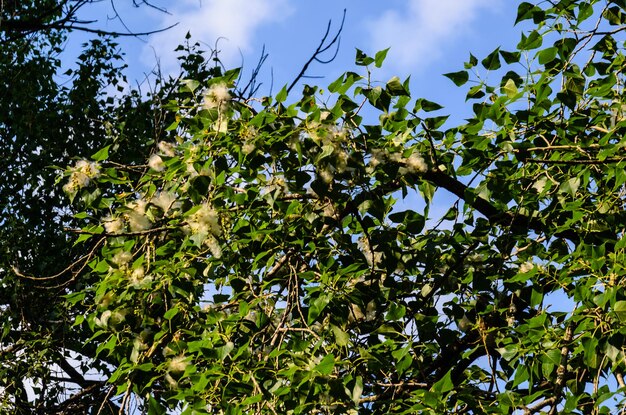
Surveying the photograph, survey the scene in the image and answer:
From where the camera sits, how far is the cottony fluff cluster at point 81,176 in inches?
120

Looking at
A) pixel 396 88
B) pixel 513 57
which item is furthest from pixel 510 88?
pixel 396 88

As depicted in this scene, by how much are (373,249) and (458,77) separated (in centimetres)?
63

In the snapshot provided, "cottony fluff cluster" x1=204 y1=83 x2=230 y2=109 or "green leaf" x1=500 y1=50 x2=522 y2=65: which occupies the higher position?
"green leaf" x1=500 y1=50 x2=522 y2=65

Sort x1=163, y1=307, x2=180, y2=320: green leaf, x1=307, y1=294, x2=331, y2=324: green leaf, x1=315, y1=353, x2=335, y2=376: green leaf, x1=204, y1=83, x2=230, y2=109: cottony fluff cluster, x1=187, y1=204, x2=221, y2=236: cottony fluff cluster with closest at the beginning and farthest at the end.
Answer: x1=315, y1=353, x2=335, y2=376: green leaf, x1=307, y1=294, x2=331, y2=324: green leaf, x1=187, y1=204, x2=221, y2=236: cottony fluff cluster, x1=204, y1=83, x2=230, y2=109: cottony fluff cluster, x1=163, y1=307, x2=180, y2=320: green leaf

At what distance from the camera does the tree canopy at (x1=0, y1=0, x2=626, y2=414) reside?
268 centimetres

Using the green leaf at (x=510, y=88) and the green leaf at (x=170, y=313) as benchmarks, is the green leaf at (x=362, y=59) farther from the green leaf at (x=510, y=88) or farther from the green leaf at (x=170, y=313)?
the green leaf at (x=170, y=313)

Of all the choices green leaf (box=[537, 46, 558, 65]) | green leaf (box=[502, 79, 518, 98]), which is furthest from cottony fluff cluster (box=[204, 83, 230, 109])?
green leaf (box=[537, 46, 558, 65])

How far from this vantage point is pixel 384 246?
299cm

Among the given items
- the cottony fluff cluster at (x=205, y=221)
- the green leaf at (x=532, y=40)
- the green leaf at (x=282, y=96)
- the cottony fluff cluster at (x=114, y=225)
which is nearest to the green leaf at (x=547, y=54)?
the green leaf at (x=532, y=40)

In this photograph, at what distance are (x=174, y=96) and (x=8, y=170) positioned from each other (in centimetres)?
123

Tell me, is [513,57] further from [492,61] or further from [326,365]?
[326,365]

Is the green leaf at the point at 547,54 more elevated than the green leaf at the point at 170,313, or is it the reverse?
the green leaf at the point at 547,54

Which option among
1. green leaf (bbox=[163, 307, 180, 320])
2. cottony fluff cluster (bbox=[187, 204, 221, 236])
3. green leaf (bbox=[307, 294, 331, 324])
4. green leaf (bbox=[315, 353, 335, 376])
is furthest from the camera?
green leaf (bbox=[163, 307, 180, 320])

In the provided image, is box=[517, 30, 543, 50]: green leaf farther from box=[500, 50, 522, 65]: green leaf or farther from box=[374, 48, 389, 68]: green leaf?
box=[374, 48, 389, 68]: green leaf
